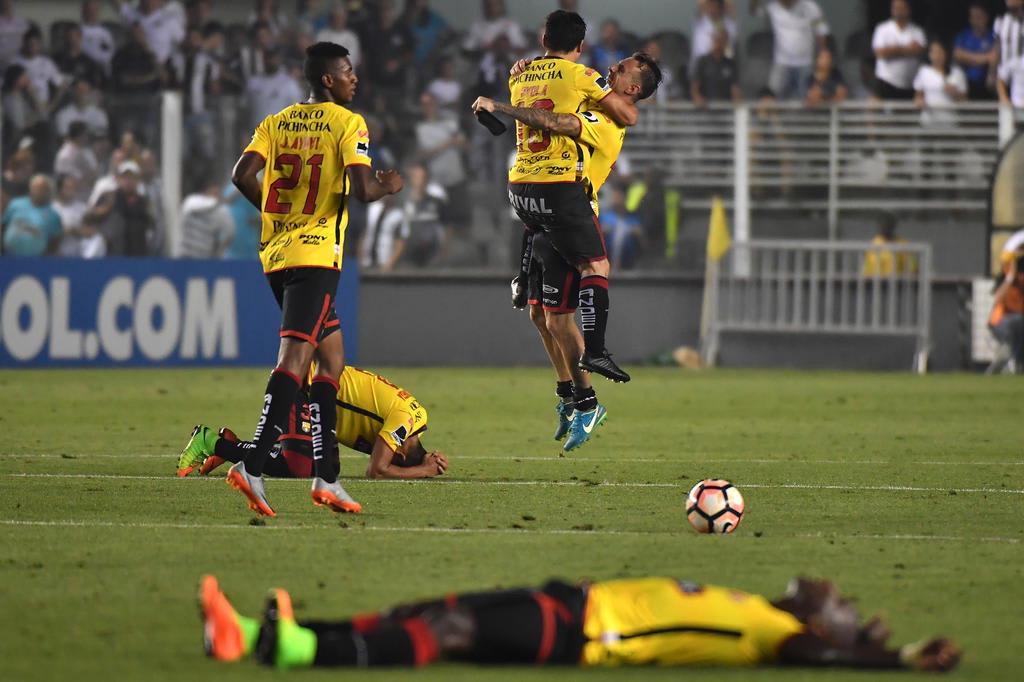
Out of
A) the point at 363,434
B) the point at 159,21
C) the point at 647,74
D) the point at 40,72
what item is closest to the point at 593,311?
the point at 647,74

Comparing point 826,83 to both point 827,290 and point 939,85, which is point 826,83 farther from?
point 827,290

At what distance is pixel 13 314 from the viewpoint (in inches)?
730

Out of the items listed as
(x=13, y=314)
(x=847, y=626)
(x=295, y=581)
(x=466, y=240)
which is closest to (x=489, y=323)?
(x=466, y=240)

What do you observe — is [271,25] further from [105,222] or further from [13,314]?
[13,314]

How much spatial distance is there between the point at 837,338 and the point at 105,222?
349 inches

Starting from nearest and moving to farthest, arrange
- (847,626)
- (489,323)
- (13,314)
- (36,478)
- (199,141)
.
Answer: (847,626), (36,478), (13,314), (199,141), (489,323)

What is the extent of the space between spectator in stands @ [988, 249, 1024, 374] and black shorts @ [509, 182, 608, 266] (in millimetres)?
10108

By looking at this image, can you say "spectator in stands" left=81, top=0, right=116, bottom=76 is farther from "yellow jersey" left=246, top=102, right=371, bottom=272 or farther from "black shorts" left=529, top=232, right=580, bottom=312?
"yellow jersey" left=246, top=102, right=371, bottom=272

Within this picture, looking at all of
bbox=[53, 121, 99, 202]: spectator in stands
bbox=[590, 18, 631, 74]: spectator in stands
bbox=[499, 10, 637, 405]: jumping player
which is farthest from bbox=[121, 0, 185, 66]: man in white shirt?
bbox=[499, 10, 637, 405]: jumping player

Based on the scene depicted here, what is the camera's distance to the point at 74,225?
63.7 ft

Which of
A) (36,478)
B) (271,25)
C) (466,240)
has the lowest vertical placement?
(36,478)

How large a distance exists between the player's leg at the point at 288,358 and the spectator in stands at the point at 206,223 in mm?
11970

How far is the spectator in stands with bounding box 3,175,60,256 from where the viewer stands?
1906 cm

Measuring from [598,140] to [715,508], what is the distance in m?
3.83
